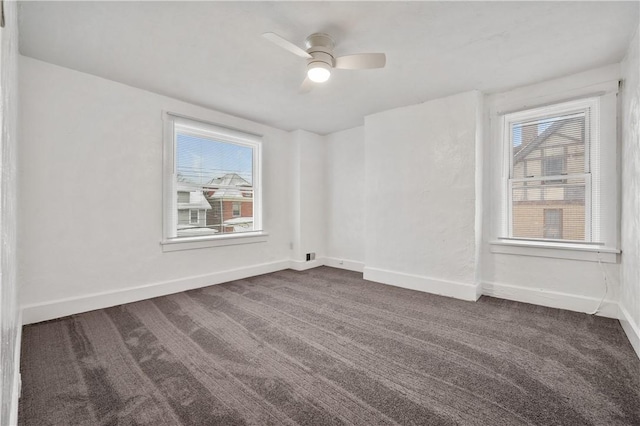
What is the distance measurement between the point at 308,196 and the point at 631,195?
4002 millimetres

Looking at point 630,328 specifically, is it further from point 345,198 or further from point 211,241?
point 211,241

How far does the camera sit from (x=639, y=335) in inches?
82.4

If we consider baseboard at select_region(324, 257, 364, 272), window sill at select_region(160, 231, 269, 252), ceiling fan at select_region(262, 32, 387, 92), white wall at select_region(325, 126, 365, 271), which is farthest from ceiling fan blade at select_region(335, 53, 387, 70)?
baseboard at select_region(324, 257, 364, 272)

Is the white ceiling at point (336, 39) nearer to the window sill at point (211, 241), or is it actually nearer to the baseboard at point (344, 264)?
the window sill at point (211, 241)

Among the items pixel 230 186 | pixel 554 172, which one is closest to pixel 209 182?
pixel 230 186

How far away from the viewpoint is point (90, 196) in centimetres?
296

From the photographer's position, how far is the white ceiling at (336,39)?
201 centimetres

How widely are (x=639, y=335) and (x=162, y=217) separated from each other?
4742 millimetres

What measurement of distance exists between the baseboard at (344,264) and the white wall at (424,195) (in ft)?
1.86

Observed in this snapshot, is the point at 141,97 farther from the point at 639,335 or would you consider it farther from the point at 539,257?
the point at 639,335

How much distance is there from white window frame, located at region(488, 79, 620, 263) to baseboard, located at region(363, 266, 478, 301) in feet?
2.12

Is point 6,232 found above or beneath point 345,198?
beneath

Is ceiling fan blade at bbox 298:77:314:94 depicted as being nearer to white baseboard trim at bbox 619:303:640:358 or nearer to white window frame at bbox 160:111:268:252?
white window frame at bbox 160:111:268:252

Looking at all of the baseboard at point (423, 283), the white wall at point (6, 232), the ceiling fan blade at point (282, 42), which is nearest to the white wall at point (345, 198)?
the baseboard at point (423, 283)
